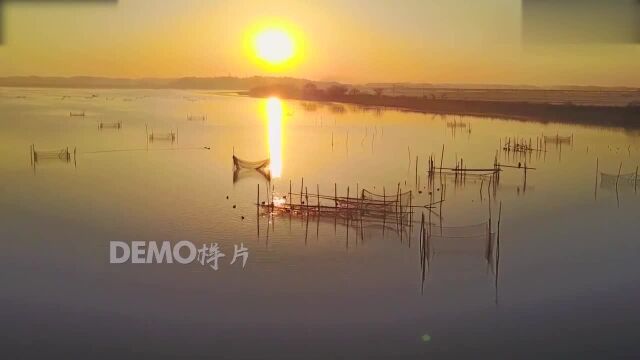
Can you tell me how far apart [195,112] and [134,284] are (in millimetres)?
703

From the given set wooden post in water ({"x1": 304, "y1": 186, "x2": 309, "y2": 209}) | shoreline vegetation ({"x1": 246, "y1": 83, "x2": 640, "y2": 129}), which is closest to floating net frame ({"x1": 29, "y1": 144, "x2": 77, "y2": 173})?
shoreline vegetation ({"x1": 246, "y1": 83, "x2": 640, "y2": 129})

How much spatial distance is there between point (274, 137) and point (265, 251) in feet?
1.45

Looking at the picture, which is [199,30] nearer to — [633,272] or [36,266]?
[36,266]

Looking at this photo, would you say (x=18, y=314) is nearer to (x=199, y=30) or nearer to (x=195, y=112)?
(x=195, y=112)

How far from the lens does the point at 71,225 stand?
95.8 inches

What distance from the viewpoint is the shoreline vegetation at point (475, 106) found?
8.16 ft

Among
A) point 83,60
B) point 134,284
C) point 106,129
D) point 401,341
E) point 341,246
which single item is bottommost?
point 401,341

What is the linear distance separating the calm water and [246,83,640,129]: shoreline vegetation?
0.06 m

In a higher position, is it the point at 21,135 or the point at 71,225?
the point at 21,135

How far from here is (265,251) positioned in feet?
7.97

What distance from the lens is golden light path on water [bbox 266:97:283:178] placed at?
97.3 inches

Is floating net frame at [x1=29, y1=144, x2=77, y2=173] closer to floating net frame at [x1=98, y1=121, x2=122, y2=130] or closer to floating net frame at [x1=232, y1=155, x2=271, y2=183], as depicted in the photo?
floating net frame at [x1=98, y1=121, x2=122, y2=130]

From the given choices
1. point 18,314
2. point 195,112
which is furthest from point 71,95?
point 18,314

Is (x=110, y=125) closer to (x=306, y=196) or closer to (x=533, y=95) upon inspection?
(x=306, y=196)
